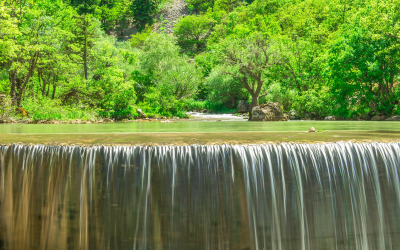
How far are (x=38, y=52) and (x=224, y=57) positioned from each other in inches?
650

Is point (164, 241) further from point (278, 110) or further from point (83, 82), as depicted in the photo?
point (83, 82)

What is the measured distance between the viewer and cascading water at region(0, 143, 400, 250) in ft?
20.1

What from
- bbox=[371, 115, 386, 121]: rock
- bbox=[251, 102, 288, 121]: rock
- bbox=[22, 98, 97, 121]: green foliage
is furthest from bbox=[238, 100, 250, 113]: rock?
bbox=[22, 98, 97, 121]: green foliage

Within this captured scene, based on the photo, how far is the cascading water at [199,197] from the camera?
612cm

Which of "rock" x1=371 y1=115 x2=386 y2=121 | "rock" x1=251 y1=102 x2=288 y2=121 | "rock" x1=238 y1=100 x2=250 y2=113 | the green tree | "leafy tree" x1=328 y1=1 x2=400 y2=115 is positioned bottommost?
"rock" x1=238 y1=100 x2=250 y2=113

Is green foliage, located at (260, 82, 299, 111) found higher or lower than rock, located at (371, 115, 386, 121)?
higher

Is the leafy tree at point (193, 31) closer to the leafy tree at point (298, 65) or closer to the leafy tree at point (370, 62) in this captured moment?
the leafy tree at point (298, 65)

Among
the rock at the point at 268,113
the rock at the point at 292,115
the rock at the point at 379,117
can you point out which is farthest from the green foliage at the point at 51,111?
the rock at the point at 379,117

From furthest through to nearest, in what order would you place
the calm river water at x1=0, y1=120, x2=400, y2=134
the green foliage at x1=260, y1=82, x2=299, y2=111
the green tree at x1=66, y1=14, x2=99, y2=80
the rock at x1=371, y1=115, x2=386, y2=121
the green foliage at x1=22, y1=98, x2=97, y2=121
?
the green foliage at x1=260, y1=82, x2=299, y2=111, the green tree at x1=66, y1=14, x2=99, y2=80, the green foliage at x1=22, y1=98, x2=97, y2=121, the rock at x1=371, y1=115, x2=386, y2=121, the calm river water at x1=0, y1=120, x2=400, y2=134

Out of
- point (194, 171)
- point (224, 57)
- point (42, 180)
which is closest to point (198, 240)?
point (194, 171)

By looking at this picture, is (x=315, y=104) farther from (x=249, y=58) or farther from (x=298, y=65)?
(x=249, y=58)

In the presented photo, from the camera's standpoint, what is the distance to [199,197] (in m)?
6.30

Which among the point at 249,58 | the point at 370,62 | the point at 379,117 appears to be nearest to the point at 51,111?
the point at 249,58

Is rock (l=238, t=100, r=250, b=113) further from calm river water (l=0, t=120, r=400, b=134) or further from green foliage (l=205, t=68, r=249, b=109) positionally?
calm river water (l=0, t=120, r=400, b=134)
